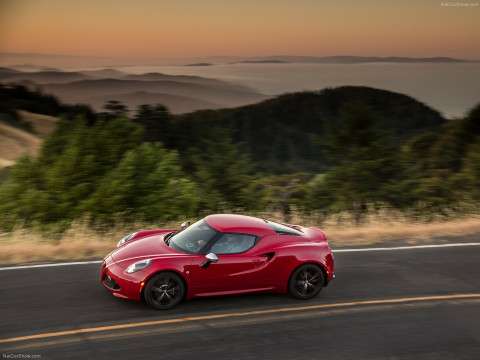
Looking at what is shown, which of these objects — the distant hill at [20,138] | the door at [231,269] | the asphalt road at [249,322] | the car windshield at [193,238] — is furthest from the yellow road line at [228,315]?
the distant hill at [20,138]

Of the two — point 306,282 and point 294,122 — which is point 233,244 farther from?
point 294,122

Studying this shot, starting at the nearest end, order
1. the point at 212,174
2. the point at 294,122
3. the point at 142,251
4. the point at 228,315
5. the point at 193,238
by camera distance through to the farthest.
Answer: the point at 228,315 < the point at 142,251 < the point at 193,238 < the point at 212,174 < the point at 294,122

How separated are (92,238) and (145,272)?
4731 millimetres

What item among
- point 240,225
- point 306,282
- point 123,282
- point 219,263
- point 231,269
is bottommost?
point 306,282

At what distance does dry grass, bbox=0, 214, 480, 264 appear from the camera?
10.7m

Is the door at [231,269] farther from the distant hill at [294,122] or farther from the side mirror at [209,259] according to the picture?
the distant hill at [294,122]

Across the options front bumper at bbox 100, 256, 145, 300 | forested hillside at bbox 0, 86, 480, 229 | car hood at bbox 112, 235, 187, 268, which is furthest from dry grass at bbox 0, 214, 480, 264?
front bumper at bbox 100, 256, 145, 300

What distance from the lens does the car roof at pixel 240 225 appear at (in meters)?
8.36

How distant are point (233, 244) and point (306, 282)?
1.40 meters

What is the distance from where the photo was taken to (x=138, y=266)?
306 inches

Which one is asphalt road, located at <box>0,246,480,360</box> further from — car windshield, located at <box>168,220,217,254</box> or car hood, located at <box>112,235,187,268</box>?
car windshield, located at <box>168,220,217,254</box>

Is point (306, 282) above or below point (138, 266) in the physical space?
below

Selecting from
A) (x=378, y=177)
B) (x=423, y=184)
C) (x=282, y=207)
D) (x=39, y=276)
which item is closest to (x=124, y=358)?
(x=39, y=276)

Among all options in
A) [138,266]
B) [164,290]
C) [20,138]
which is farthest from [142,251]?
[20,138]
